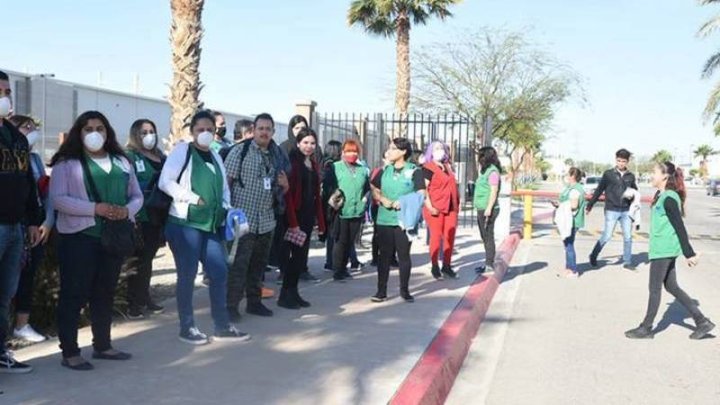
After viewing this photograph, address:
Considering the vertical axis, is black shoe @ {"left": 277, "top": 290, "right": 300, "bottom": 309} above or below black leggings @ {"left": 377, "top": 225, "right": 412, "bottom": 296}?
below

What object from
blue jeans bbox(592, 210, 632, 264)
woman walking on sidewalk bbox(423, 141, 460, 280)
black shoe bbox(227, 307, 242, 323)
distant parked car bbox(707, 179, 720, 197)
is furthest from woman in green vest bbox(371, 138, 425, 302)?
distant parked car bbox(707, 179, 720, 197)

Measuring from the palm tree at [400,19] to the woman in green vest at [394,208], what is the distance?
50.7 ft

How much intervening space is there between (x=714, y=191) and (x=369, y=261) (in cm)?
6014

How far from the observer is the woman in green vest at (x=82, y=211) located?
5035mm

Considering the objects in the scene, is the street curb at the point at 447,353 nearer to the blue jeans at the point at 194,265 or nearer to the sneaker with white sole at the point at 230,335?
the sneaker with white sole at the point at 230,335

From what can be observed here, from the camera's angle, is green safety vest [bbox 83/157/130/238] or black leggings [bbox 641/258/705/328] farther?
black leggings [bbox 641/258/705/328]

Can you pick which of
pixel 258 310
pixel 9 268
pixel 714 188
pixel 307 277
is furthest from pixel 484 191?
pixel 714 188

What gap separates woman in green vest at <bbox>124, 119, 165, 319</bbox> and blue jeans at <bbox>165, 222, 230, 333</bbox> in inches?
36.1

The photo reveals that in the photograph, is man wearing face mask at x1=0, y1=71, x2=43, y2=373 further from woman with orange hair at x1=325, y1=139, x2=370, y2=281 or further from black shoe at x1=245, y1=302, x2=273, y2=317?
woman with orange hair at x1=325, y1=139, x2=370, y2=281

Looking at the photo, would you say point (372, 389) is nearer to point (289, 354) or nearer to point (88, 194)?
point (289, 354)

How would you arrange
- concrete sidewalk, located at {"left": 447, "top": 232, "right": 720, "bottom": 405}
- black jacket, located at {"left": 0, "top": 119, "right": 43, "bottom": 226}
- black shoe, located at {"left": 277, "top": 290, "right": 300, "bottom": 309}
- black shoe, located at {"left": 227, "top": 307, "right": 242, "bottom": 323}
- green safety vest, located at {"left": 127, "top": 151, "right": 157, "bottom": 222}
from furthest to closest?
1. black shoe, located at {"left": 277, "top": 290, "right": 300, "bottom": 309}
2. black shoe, located at {"left": 227, "top": 307, "right": 242, "bottom": 323}
3. green safety vest, located at {"left": 127, "top": 151, "right": 157, "bottom": 222}
4. concrete sidewalk, located at {"left": 447, "top": 232, "right": 720, "bottom": 405}
5. black jacket, located at {"left": 0, "top": 119, "right": 43, "bottom": 226}

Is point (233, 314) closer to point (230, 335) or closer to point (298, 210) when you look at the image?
point (230, 335)

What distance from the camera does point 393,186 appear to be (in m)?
8.24

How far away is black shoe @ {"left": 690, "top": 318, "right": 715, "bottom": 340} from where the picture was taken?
24.0ft
